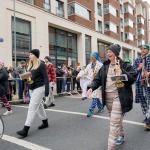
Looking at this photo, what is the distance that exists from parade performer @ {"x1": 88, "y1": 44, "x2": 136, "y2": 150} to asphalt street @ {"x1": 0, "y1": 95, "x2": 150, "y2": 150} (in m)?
0.70

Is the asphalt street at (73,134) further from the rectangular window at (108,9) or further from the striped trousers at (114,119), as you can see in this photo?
the rectangular window at (108,9)

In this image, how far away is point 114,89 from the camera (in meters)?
4.00

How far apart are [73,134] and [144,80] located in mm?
1995

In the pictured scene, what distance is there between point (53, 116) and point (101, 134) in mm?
2475

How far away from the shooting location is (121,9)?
41.4 m

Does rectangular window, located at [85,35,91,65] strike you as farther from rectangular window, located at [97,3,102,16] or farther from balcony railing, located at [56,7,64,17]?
rectangular window, located at [97,3,102,16]

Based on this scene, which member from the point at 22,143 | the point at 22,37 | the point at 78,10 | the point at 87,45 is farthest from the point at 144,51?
the point at 87,45

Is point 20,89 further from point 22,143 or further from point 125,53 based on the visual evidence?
point 125,53

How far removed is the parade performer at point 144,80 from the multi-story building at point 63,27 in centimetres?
1148

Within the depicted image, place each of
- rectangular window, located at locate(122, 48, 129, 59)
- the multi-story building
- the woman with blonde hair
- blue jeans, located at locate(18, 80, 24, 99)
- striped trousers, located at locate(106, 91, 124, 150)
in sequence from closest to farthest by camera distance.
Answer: striped trousers, located at locate(106, 91, 124, 150)
the woman with blonde hair
blue jeans, located at locate(18, 80, 24, 99)
the multi-story building
rectangular window, located at locate(122, 48, 129, 59)

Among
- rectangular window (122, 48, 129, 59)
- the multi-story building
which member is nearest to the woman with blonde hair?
the multi-story building

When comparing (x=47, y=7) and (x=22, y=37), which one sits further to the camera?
(x=47, y=7)

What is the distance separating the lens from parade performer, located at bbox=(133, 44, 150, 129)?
5473mm

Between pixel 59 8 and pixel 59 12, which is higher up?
pixel 59 8
